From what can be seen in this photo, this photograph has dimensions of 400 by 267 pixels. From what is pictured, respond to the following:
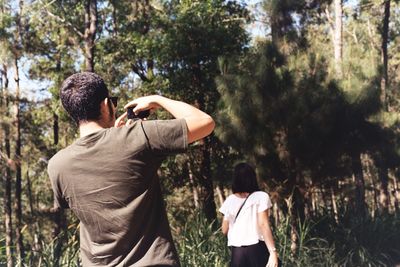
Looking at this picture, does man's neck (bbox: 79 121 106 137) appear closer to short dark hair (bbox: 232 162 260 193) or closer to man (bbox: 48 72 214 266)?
man (bbox: 48 72 214 266)

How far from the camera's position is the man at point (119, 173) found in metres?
1.93

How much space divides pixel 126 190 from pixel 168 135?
25cm

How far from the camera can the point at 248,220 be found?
484 cm

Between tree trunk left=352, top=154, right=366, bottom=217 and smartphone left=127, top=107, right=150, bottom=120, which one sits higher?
smartphone left=127, top=107, right=150, bottom=120

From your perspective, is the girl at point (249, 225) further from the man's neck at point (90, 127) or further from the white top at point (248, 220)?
the man's neck at point (90, 127)

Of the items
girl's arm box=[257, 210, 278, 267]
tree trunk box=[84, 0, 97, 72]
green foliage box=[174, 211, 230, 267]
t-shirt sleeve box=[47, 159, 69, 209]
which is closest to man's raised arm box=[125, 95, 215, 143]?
t-shirt sleeve box=[47, 159, 69, 209]

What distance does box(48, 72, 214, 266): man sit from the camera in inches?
76.1

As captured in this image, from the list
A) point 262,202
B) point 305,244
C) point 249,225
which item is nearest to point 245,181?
point 262,202

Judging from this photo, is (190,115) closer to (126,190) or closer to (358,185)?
(126,190)

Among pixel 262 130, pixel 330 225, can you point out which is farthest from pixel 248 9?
pixel 330 225

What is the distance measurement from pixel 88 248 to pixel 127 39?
16.6m

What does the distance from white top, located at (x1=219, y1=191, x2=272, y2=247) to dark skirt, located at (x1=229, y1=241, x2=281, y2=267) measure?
0.04 m

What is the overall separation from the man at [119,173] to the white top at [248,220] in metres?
2.87


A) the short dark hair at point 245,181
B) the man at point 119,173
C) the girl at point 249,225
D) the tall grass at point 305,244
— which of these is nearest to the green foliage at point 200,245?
the tall grass at point 305,244
